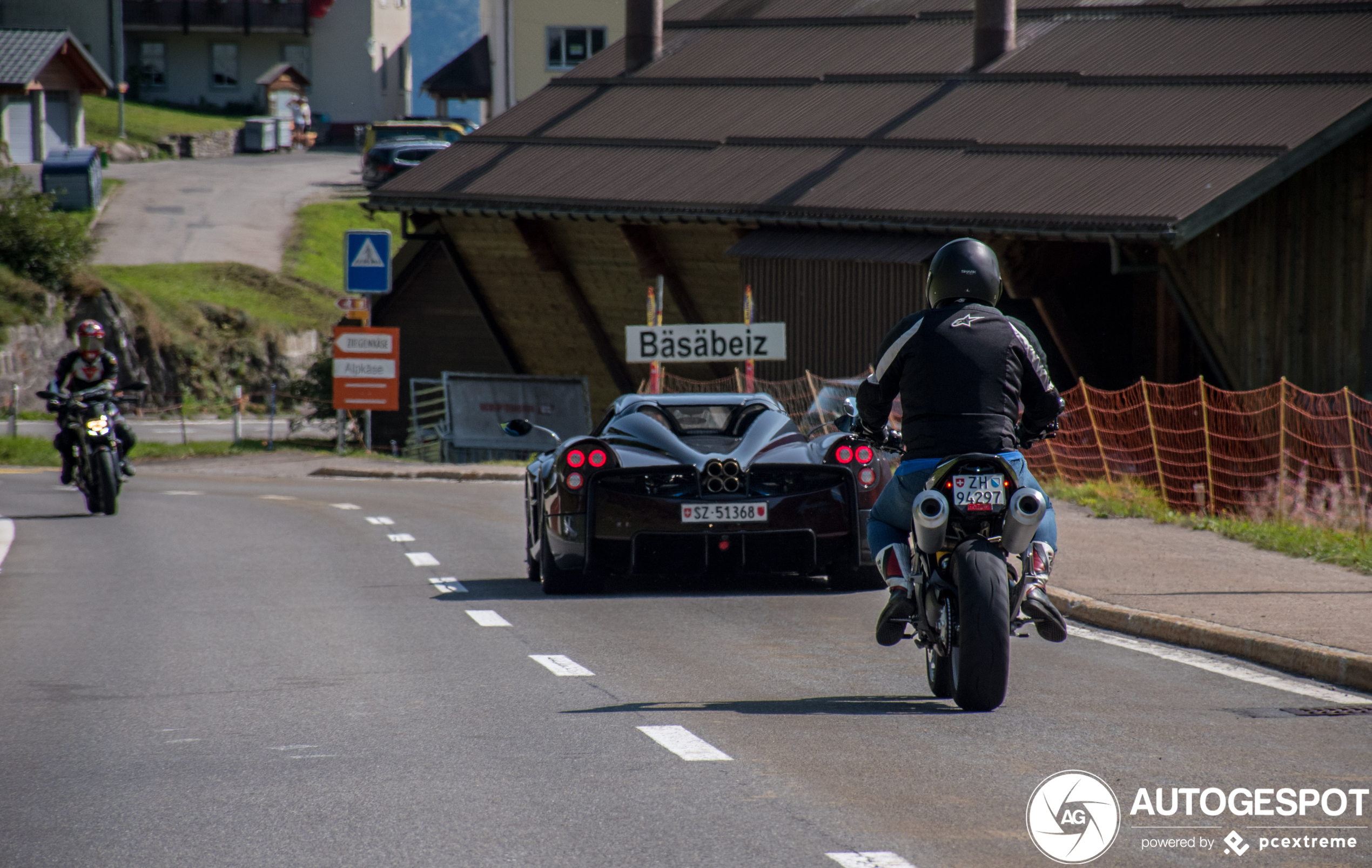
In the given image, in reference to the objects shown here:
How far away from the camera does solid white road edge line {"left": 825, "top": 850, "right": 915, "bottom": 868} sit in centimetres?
481

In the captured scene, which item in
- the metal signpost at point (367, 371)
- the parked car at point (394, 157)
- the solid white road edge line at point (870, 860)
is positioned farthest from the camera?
the parked car at point (394, 157)

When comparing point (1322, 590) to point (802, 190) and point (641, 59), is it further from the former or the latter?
point (641, 59)

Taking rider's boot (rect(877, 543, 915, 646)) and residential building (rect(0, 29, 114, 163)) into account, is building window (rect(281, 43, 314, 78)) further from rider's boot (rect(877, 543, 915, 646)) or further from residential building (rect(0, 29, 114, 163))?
rider's boot (rect(877, 543, 915, 646))

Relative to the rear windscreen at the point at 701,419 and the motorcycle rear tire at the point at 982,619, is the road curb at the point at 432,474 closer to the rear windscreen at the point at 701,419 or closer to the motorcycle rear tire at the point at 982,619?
the rear windscreen at the point at 701,419

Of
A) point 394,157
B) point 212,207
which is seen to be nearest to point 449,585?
point 394,157

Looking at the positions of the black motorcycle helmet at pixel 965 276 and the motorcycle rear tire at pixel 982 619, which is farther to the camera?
the black motorcycle helmet at pixel 965 276

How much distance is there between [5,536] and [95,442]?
71.8 inches

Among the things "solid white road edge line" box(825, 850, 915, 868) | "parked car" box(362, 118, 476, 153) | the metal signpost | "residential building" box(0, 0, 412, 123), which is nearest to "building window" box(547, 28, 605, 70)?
"parked car" box(362, 118, 476, 153)

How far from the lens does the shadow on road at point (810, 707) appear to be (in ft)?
23.9

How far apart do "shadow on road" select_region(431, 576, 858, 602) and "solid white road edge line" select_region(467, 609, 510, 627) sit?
→ 2.01ft

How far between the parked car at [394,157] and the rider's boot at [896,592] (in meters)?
48.4

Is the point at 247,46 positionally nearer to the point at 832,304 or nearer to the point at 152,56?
the point at 152,56

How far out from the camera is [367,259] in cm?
2927

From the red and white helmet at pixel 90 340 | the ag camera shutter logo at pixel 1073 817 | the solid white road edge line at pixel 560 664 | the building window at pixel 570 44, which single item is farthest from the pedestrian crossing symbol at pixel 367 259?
the building window at pixel 570 44
